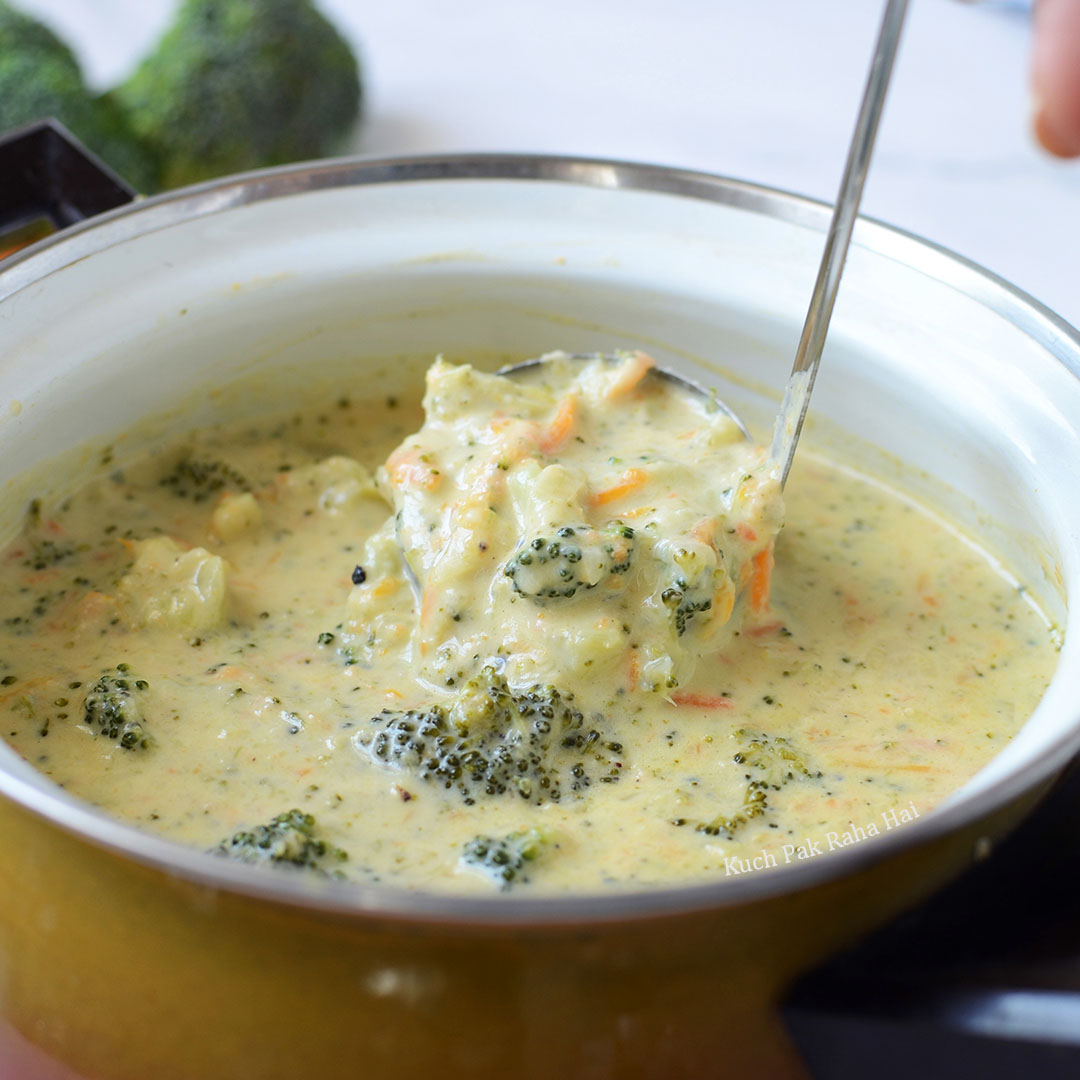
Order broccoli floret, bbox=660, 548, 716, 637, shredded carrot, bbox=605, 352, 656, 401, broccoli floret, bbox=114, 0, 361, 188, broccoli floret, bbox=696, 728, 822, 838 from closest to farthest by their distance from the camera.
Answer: broccoli floret, bbox=696, 728, 822, 838, broccoli floret, bbox=660, 548, 716, 637, shredded carrot, bbox=605, 352, 656, 401, broccoli floret, bbox=114, 0, 361, 188

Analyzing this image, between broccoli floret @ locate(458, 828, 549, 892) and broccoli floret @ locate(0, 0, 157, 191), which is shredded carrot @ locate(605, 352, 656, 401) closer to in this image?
broccoli floret @ locate(458, 828, 549, 892)

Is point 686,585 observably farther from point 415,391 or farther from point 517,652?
point 415,391

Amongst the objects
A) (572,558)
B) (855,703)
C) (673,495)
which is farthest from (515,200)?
(855,703)

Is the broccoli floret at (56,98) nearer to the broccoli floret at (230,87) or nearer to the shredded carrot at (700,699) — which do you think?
the broccoli floret at (230,87)

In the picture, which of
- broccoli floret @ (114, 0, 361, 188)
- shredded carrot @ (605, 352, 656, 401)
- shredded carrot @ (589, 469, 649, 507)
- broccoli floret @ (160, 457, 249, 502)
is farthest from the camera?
broccoli floret @ (114, 0, 361, 188)

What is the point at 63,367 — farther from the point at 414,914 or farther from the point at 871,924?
the point at 871,924

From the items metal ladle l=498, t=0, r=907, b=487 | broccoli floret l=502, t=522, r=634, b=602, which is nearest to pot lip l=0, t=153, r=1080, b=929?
metal ladle l=498, t=0, r=907, b=487

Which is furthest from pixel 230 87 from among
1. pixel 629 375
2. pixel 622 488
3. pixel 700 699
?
pixel 700 699
